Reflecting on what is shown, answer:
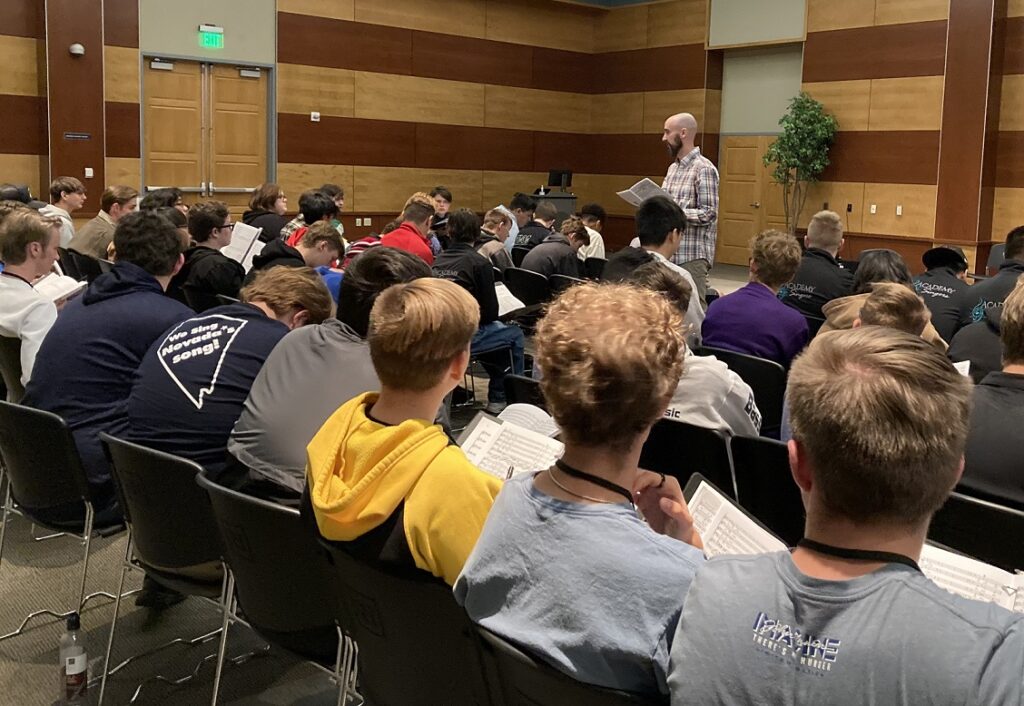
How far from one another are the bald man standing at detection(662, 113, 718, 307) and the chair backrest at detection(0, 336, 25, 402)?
3.87 m

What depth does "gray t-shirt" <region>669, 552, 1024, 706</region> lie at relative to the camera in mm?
1034

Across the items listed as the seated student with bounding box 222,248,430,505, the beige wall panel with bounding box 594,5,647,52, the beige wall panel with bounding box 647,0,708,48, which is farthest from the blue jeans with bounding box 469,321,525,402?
the beige wall panel with bounding box 594,5,647,52

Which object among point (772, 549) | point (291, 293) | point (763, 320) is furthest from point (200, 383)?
point (763, 320)

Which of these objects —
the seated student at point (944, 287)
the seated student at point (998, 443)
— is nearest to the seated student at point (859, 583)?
the seated student at point (998, 443)

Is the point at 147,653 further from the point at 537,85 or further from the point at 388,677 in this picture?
the point at 537,85

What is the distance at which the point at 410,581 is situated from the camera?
166cm

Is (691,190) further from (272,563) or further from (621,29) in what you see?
(621,29)

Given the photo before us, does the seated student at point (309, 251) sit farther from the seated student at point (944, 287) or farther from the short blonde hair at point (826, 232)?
the seated student at point (944, 287)

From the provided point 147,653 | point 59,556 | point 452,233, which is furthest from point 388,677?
point 452,233

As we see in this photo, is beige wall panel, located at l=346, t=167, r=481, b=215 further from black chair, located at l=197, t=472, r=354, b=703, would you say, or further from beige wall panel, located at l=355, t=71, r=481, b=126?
black chair, located at l=197, t=472, r=354, b=703

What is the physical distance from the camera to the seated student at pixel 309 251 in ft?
16.6

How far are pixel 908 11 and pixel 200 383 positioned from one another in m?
11.0

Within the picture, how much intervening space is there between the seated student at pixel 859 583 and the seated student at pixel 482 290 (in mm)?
4192

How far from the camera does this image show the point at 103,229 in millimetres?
6910
